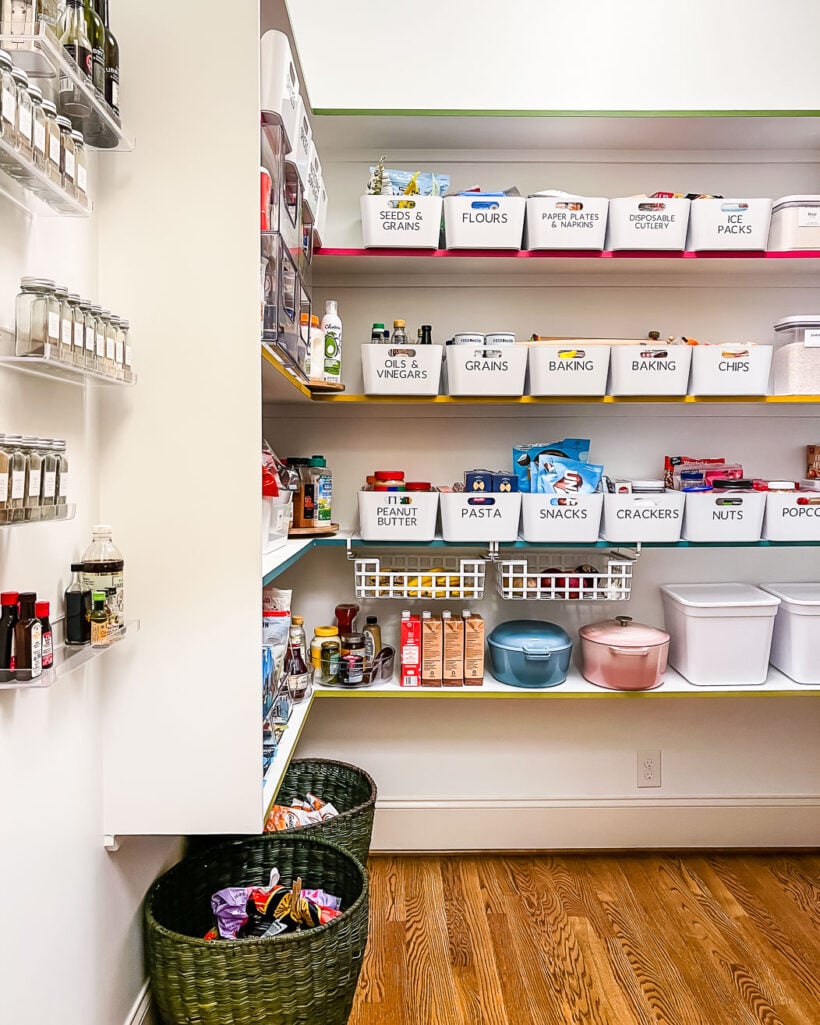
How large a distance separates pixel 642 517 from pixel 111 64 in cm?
175

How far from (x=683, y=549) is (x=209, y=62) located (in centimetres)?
206

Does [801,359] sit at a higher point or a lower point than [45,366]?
higher

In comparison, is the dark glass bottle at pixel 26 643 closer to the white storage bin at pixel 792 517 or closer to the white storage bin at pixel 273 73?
the white storage bin at pixel 273 73

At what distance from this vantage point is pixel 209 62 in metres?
1.48

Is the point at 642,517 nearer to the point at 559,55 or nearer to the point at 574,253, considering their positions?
the point at 574,253

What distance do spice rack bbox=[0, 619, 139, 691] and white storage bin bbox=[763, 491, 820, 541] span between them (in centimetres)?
186

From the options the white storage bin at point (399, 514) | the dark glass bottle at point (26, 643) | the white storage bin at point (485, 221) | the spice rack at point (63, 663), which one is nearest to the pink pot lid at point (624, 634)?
the white storage bin at point (399, 514)

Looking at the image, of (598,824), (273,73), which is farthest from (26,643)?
(598,824)

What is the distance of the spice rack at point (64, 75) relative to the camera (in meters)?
1.05

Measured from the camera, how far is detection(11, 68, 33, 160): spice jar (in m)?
1.02

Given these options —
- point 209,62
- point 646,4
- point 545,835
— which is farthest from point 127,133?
point 545,835

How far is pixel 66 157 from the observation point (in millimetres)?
1168

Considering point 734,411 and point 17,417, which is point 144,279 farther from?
point 734,411

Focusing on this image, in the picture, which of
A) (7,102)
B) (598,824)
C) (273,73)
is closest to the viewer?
(7,102)
